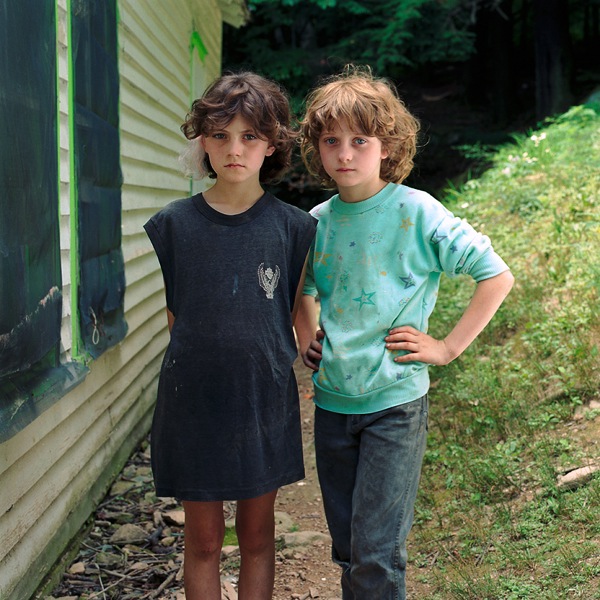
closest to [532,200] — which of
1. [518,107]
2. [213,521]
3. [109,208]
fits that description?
[109,208]

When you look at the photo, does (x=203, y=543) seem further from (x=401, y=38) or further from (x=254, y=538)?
(x=401, y=38)

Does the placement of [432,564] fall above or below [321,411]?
below

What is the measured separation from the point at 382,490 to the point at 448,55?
1743cm

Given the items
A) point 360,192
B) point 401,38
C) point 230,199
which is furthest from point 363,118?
point 401,38

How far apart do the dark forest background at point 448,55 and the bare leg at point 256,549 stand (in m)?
11.1

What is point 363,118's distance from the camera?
2432mm

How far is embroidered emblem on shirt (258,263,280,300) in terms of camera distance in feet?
7.95

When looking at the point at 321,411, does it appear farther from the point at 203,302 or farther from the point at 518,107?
the point at 518,107

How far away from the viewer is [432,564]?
137 inches

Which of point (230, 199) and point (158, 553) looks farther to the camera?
point (158, 553)

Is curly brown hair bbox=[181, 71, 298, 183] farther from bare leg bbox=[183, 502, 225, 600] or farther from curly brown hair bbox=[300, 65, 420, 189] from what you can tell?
bare leg bbox=[183, 502, 225, 600]

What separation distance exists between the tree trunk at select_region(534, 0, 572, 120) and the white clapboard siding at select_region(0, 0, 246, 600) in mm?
9170

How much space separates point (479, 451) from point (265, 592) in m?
1.90

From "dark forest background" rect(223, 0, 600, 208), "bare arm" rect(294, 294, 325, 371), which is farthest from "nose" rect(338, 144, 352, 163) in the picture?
"dark forest background" rect(223, 0, 600, 208)
